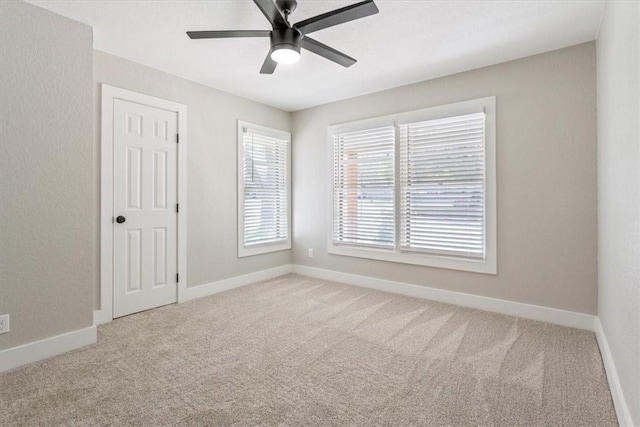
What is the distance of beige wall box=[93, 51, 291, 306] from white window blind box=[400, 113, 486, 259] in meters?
2.23

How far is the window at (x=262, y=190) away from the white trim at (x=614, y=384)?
3.79 meters

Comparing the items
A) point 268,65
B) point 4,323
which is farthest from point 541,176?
point 4,323

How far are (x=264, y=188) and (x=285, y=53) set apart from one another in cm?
269

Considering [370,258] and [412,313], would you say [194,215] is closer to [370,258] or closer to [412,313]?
[370,258]

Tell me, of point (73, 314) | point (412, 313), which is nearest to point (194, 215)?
point (73, 314)

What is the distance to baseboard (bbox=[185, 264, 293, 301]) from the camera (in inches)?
153

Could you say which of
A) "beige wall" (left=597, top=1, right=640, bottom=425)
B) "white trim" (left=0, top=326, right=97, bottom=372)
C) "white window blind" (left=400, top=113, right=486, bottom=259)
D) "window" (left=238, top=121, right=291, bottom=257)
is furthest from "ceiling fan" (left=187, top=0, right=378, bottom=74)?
"white trim" (left=0, top=326, right=97, bottom=372)

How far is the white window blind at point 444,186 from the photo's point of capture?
349cm

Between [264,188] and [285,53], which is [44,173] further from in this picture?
[264,188]

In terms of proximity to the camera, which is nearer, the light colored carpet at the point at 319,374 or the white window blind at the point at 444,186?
the light colored carpet at the point at 319,374

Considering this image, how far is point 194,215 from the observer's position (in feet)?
12.8

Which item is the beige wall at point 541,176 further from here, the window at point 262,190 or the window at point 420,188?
the window at point 262,190

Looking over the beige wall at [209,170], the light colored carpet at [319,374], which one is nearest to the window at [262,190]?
the beige wall at [209,170]

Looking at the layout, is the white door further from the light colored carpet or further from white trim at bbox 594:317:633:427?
white trim at bbox 594:317:633:427
